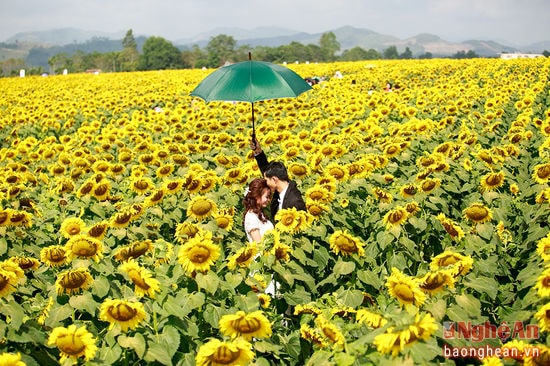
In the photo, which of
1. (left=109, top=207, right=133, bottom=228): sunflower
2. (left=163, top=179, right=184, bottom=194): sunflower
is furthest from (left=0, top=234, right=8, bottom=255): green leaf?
(left=163, top=179, right=184, bottom=194): sunflower

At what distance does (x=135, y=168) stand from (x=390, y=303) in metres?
4.71

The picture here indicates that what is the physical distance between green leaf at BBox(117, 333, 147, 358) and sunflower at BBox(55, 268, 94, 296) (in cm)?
66

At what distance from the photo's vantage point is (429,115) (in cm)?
1110

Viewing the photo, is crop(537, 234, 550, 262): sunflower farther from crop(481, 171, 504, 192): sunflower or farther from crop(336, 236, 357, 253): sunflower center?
crop(481, 171, 504, 192): sunflower

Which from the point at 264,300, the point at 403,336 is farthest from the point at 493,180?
the point at 403,336

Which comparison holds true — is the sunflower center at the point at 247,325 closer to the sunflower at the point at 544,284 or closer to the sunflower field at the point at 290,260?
the sunflower field at the point at 290,260

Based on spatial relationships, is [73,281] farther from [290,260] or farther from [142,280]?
[290,260]

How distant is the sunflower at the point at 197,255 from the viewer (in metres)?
3.04

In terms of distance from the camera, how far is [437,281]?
2625mm

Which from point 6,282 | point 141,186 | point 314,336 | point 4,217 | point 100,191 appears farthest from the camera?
point 100,191

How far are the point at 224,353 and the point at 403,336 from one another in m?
0.84

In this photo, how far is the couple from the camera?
484cm

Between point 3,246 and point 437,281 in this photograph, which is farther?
point 3,246

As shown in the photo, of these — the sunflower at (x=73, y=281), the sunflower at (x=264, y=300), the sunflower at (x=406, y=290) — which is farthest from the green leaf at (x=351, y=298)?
the sunflower at (x=73, y=281)
